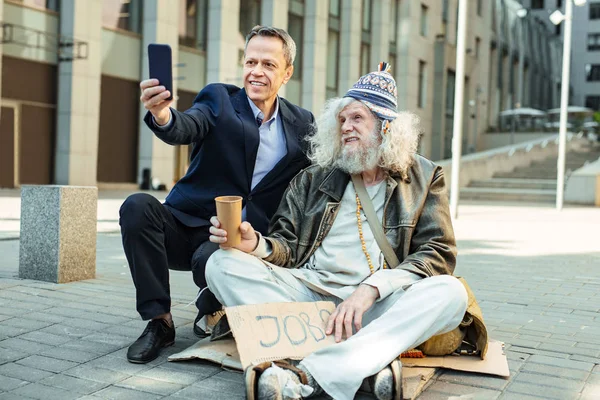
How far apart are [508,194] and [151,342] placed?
68.4ft

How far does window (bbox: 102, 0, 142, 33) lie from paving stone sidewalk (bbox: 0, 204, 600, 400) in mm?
15040

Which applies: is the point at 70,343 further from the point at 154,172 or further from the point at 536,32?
the point at 536,32

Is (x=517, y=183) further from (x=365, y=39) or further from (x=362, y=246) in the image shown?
(x=362, y=246)

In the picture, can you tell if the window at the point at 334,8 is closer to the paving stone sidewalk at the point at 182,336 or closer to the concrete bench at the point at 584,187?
the concrete bench at the point at 584,187

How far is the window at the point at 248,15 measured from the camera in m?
27.2

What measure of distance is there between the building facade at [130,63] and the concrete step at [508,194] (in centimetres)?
846

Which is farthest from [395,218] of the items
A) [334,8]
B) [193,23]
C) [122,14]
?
[334,8]

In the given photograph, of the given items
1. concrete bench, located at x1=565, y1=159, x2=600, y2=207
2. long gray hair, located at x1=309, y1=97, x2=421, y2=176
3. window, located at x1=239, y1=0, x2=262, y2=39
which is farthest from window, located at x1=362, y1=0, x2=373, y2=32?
long gray hair, located at x1=309, y1=97, x2=421, y2=176

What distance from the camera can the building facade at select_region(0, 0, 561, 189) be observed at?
20094mm

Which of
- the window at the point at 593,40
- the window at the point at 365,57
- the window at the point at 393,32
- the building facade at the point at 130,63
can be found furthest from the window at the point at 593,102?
the window at the point at 365,57

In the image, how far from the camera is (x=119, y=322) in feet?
15.6

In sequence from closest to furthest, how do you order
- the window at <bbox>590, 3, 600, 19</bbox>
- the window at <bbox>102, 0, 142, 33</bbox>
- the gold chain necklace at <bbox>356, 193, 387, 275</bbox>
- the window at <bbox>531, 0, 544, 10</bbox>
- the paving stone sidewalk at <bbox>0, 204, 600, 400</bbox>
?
the paving stone sidewalk at <bbox>0, 204, 600, 400</bbox>, the gold chain necklace at <bbox>356, 193, 387, 275</bbox>, the window at <bbox>102, 0, 142, 33</bbox>, the window at <bbox>531, 0, 544, 10</bbox>, the window at <bbox>590, 3, 600, 19</bbox>

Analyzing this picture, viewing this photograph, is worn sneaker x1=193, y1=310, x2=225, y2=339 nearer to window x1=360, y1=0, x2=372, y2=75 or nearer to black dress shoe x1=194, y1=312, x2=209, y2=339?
black dress shoe x1=194, y1=312, x2=209, y2=339

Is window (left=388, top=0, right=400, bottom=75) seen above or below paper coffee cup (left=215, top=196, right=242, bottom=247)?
above
